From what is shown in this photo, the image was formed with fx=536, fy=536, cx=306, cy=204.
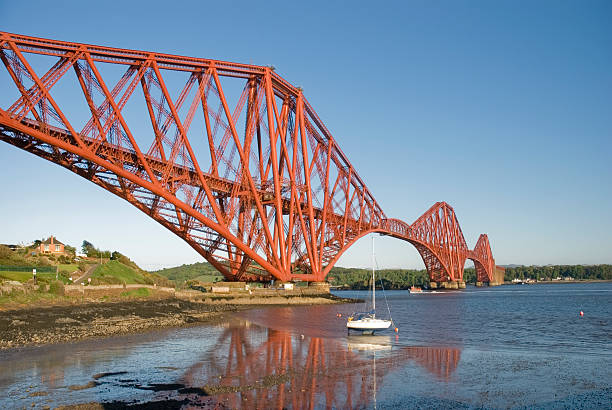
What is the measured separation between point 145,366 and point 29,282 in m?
28.3

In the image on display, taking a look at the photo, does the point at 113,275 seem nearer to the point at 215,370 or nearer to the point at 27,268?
the point at 27,268

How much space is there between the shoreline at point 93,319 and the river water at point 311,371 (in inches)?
76.8

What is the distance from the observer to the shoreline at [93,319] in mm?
30000

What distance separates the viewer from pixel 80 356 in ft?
81.9

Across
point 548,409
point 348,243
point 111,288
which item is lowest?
point 548,409

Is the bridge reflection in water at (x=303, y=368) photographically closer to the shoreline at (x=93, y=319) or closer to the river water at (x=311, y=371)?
the river water at (x=311, y=371)

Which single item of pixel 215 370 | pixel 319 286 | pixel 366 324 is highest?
pixel 319 286

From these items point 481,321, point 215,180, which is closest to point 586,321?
point 481,321

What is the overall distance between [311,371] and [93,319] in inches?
825

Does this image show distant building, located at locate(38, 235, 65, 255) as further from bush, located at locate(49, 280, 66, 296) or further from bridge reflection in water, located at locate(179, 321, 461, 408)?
bridge reflection in water, located at locate(179, 321, 461, 408)

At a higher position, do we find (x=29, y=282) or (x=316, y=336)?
(x=29, y=282)

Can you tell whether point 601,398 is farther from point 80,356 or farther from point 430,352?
point 80,356

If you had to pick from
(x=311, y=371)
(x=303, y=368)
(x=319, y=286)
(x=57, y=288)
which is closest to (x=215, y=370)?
(x=303, y=368)

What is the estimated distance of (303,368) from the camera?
77.9 ft
